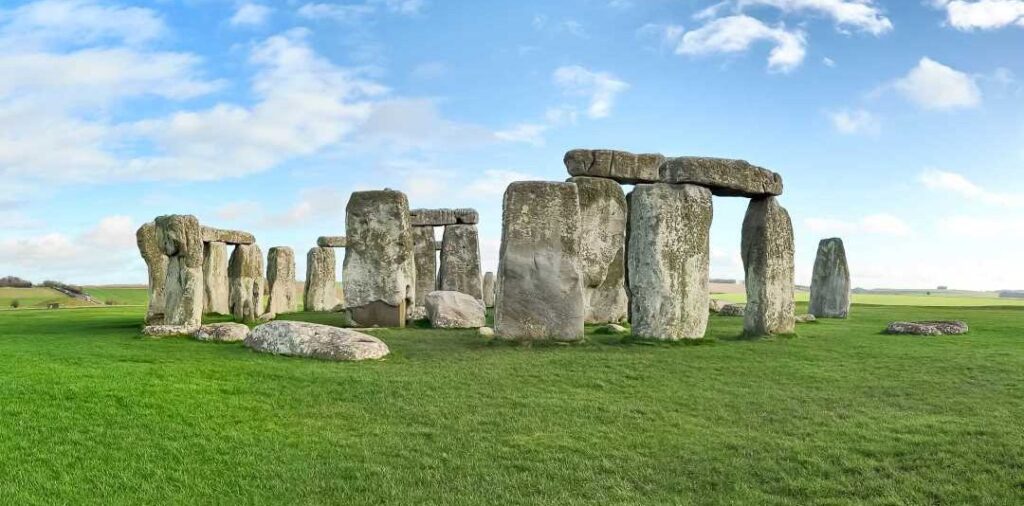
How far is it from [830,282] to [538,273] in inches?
512

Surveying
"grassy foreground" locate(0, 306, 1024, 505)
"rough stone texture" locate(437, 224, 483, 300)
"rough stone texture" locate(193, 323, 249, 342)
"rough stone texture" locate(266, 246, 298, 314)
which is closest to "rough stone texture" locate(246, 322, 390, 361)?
"grassy foreground" locate(0, 306, 1024, 505)

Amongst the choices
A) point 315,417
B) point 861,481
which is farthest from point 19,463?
point 861,481

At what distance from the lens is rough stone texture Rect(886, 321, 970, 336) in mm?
15516

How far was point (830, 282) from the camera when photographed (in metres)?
22.0

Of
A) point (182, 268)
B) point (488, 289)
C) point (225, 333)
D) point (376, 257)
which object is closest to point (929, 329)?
point (376, 257)

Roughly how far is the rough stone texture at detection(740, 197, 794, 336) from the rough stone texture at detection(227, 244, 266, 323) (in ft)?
46.2

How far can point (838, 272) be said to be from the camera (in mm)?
21891

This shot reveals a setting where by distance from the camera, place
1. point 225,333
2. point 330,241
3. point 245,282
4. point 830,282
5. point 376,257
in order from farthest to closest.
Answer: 1. point 330,241
2. point 245,282
3. point 830,282
4. point 376,257
5. point 225,333

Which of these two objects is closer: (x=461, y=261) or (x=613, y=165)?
(x=613, y=165)

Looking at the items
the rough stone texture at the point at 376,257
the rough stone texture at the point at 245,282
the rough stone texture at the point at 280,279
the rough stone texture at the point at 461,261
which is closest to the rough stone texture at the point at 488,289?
the rough stone texture at the point at 461,261

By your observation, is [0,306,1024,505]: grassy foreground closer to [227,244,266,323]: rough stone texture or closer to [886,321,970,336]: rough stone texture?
A: [886,321,970,336]: rough stone texture

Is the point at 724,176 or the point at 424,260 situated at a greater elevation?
the point at 724,176

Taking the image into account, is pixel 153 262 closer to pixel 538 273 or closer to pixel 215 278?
pixel 215 278

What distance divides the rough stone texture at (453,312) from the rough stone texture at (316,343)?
508cm
